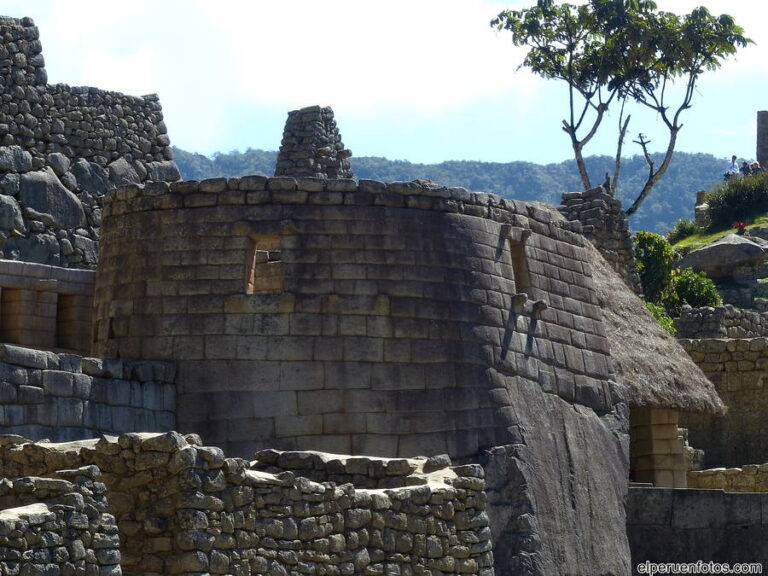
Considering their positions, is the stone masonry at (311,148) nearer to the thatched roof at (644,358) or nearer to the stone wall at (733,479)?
the thatched roof at (644,358)

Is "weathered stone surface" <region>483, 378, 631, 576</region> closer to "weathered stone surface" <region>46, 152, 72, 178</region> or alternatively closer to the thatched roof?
the thatched roof

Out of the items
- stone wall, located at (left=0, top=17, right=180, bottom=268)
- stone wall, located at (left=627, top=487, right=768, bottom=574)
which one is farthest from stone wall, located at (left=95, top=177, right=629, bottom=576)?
stone wall, located at (left=0, top=17, right=180, bottom=268)

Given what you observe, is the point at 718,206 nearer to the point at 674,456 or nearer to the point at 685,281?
the point at 685,281

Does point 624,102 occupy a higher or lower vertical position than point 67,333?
higher

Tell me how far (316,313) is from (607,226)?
36.7ft

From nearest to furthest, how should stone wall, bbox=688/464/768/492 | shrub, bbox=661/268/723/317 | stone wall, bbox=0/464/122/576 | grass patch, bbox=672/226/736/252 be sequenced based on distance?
1. stone wall, bbox=0/464/122/576
2. stone wall, bbox=688/464/768/492
3. shrub, bbox=661/268/723/317
4. grass patch, bbox=672/226/736/252

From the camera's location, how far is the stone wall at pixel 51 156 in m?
23.7

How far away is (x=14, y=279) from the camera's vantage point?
744 inches

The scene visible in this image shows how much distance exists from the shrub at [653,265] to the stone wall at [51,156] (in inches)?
629

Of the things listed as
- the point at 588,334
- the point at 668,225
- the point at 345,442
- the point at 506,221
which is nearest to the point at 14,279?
the point at 345,442

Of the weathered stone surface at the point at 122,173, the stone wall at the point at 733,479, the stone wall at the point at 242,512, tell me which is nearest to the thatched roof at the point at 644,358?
the stone wall at the point at 733,479

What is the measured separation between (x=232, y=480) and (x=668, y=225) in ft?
441

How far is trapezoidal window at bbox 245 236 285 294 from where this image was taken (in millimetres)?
18297

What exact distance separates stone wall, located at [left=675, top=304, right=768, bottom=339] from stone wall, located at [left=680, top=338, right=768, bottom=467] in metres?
3.69
